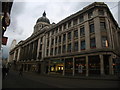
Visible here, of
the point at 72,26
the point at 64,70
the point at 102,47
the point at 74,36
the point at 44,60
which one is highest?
the point at 72,26

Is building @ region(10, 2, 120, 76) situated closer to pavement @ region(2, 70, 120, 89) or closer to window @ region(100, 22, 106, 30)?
window @ region(100, 22, 106, 30)

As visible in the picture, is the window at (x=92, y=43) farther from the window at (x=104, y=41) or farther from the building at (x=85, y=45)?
the window at (x=104, y=41)

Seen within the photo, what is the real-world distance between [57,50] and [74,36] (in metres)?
7.21

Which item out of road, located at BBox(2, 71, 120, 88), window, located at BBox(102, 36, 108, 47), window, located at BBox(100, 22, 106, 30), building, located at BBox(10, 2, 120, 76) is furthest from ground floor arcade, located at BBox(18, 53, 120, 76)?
window, located at BBox(100, 22, 106, 30)

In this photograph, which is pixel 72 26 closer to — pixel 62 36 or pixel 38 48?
pixel 62 36

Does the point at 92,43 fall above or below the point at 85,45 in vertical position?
above

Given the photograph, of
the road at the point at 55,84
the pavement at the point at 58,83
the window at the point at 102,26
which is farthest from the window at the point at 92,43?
the road at the point at 55,84

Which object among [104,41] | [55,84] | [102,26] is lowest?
[55,84]

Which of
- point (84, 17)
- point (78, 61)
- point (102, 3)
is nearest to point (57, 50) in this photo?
point (78, 61)

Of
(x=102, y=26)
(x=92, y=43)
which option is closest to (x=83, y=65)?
(x=92, y=43)

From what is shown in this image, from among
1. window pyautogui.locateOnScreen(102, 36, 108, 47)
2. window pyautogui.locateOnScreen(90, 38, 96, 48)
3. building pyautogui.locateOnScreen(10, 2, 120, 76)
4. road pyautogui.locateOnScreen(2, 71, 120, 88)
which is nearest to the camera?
road pyautogui.locateOnScreen(2, 71, 120, 88)

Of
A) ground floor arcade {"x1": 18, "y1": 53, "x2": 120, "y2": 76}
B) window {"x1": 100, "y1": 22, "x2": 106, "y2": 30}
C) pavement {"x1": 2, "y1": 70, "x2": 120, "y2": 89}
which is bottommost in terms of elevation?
pavement {"x1": 2, "y1": 70, "x2": 120, "y2": 89}

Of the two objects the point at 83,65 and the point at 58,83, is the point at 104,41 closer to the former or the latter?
the point at 83,65

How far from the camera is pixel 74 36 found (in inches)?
1029
